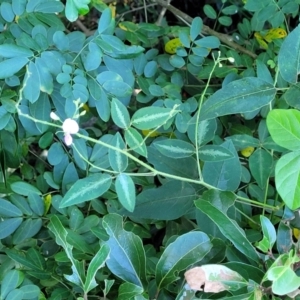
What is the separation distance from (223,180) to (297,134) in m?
0.30

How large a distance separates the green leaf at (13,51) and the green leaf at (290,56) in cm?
46

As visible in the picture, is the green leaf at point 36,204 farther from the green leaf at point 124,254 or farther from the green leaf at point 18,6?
the green leaf at point 18,6

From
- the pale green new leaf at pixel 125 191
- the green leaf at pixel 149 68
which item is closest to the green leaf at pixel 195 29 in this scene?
the green leaf at pixel 149 68

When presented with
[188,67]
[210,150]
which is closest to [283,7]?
[188,67]

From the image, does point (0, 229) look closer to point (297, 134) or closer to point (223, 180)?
point (223, 180)

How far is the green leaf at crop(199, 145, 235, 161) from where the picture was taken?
0.80m

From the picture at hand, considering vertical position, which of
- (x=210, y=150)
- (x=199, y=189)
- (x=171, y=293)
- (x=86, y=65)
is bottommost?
(x=171, y=293)

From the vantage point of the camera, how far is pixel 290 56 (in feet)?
2.41

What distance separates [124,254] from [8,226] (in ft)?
0.89

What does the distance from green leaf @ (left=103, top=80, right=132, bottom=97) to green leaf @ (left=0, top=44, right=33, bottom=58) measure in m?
0.16

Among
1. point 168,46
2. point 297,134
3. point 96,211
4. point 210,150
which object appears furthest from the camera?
point 168,46

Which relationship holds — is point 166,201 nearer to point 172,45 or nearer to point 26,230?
point 26,230

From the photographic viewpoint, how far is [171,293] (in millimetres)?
827

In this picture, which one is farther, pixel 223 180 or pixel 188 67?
pixel 188 67
